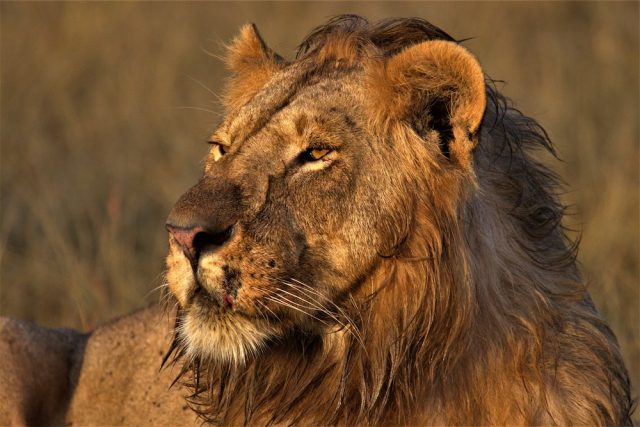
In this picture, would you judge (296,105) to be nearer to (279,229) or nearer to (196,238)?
(279,229)

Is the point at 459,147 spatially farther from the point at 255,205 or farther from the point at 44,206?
the point at 44,206

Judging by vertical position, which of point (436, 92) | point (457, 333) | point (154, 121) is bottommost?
point (154, 121)

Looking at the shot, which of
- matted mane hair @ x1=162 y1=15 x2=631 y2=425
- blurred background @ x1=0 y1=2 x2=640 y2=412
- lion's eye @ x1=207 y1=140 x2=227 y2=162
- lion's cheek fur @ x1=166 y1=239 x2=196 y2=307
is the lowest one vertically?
blurred background @ x1=0 y1=2 x2=640 y2=412

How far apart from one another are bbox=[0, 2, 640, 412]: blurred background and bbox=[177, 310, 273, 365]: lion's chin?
5.69 feet

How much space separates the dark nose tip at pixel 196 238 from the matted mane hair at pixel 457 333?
385mm

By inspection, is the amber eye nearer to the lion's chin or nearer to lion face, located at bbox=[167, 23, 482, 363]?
lion face, located at bbox=[167, 23, 482, 363]

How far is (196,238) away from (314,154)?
0.42m

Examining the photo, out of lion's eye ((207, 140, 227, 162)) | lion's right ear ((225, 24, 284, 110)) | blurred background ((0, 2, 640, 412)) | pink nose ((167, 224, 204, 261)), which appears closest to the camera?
pink nose ((167, 224, 204, 261))

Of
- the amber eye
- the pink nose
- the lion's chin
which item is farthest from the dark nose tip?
the amber eye

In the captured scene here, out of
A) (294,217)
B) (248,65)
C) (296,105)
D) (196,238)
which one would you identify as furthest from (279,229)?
(248,65)

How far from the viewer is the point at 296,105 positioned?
3.30 m

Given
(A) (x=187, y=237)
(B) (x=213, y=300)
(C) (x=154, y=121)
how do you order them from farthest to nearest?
(C) (x=154, y=121) → (B) (x=213, y=300) → (A) (x=187, y=237)

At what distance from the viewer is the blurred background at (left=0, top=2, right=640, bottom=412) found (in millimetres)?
6793

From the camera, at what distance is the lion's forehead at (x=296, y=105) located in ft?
10.7
